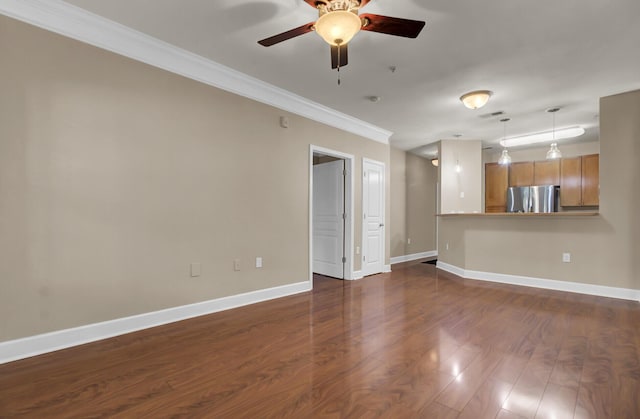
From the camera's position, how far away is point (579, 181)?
6262mm

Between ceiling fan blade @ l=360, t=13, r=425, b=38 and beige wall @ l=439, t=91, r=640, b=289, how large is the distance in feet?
12.0

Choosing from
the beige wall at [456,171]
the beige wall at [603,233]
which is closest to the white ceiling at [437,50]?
the beige wall at [603,233]

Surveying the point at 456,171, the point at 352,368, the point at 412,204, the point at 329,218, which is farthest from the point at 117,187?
the point at 412,204

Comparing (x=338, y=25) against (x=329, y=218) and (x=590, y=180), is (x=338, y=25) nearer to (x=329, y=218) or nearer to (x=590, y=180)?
(x=329, y=218)

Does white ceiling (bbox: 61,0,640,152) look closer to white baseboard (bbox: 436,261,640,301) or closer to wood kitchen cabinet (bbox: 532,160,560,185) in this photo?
wood kitchen cabinet (bbox: 532,160,560,185)

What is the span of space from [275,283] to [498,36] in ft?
11.2

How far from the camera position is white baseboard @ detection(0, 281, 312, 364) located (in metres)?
2.22

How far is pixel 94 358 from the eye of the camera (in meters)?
2.24

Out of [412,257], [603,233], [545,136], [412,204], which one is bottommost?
[412,257]

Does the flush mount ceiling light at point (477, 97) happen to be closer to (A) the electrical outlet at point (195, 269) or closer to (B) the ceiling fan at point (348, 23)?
(B) the ceiling fan at point (348, 23)

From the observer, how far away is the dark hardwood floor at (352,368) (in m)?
1.69

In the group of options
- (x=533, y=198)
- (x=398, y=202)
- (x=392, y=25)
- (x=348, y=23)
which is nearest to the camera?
(x=348, y=23)

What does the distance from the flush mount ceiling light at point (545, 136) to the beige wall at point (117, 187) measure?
4756 millimetres

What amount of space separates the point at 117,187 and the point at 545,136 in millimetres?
6613
